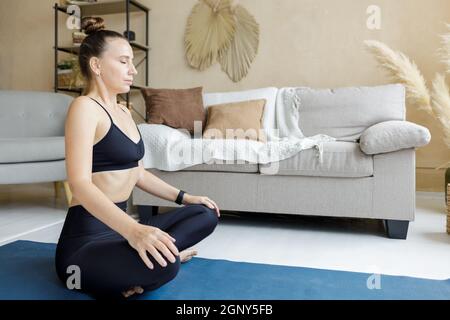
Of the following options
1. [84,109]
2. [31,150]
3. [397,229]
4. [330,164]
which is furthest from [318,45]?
[84,109]

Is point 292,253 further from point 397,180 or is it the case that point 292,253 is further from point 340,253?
point 397,180

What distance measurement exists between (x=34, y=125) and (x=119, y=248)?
251cm

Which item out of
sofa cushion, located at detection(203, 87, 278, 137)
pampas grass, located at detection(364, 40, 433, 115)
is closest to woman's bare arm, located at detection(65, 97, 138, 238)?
sofa cushion, located at detection(203, 87, 278, 137)

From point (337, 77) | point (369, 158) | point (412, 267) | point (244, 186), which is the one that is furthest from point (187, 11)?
point (412, 267)

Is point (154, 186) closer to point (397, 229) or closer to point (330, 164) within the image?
point (330, 164)

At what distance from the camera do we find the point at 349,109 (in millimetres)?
2645

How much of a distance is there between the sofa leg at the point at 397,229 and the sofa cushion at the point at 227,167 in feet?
2.44

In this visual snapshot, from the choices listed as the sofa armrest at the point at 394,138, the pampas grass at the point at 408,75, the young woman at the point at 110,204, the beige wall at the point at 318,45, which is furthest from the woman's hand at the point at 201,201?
the beige wall at the point at 318,45

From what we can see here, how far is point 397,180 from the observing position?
2.01 m

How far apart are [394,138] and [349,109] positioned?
0.73 metres

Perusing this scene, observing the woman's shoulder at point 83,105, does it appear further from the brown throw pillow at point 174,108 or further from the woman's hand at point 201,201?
the brown throw pillow at point 174,108

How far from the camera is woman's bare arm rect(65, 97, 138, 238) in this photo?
997 millimetres

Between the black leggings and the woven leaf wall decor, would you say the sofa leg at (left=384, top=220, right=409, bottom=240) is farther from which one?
the woven leaf wall decor

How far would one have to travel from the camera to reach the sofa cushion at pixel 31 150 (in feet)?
8.02
